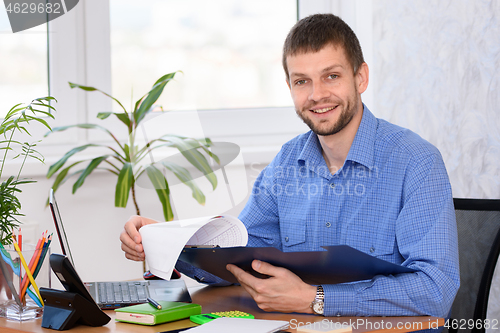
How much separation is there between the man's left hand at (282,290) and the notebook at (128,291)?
191 millimetres

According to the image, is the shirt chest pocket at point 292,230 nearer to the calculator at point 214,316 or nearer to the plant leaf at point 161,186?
the calculator at point 214,316

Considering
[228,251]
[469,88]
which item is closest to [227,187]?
[469,88]

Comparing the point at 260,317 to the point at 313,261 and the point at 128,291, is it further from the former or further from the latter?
the point at 128,291

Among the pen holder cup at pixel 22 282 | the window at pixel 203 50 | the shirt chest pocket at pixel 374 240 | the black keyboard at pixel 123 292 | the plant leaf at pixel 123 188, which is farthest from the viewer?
the window at pixel 203 50

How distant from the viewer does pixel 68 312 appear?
3.24ft

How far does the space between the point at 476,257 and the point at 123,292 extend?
0.88 m

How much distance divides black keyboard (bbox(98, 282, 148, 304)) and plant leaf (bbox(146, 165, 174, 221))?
861mm

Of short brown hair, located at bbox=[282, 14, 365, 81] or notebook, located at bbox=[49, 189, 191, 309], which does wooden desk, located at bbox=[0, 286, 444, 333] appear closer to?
notebook, located at bbox=[49, 189, 191, 309]

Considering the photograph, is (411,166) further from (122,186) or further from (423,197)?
(122,186)

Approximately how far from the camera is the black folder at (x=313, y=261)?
979 mm

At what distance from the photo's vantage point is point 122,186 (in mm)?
2078

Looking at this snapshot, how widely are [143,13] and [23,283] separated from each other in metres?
1.80

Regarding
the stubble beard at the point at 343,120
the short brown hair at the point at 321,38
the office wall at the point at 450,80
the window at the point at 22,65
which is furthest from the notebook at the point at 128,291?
the window at the point at 22,65

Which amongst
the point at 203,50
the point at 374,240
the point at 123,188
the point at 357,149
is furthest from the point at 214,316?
the point at 203,50
